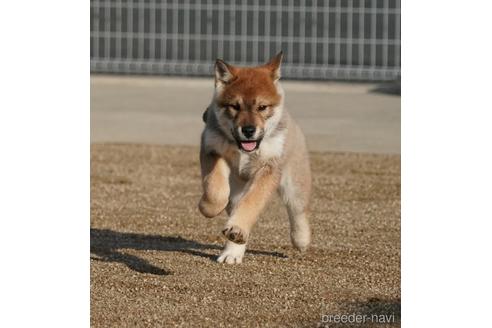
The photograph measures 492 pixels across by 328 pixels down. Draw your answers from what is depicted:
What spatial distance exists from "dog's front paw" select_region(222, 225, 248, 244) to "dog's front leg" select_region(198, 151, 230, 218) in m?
0.16

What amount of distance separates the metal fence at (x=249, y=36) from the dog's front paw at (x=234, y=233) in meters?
6.73

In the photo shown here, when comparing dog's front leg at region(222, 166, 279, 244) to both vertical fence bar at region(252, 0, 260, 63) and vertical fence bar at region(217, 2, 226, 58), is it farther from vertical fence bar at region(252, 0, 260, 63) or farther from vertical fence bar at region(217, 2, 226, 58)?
vertical fence bar at region(217, 2, 226, 58)

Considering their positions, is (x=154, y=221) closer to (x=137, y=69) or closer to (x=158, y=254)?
(x=158, y=254)

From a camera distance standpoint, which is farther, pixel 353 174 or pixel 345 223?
pixel 353 174

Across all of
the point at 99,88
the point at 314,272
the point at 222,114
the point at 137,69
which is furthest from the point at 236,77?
the point at 137,69

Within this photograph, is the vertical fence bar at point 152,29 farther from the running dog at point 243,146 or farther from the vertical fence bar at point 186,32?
the running dog at point 243,146

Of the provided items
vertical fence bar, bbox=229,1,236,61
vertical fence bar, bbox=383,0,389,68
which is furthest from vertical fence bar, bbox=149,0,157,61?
vertical fence bar, bbox=383,0,389,68

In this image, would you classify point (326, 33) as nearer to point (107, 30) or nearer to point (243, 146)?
point (107, 30)

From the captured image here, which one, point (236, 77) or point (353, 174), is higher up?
point (236, 77)

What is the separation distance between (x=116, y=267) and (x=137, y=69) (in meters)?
6.80

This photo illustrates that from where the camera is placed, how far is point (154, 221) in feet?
19.2

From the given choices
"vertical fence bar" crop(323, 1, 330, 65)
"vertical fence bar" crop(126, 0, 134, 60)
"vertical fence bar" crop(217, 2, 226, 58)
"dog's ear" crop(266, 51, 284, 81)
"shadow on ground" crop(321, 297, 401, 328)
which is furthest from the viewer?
"vertical fence bar" crop(126, 0, 134, 60)

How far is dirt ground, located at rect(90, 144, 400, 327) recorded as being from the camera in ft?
13.8

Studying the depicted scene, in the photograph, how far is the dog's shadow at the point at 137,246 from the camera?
4.92 meters
